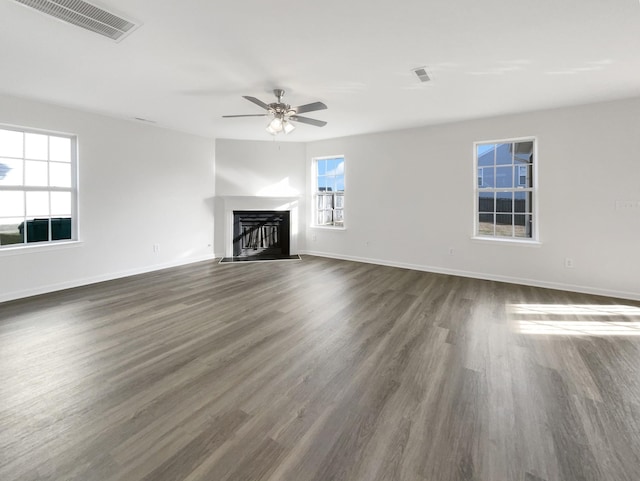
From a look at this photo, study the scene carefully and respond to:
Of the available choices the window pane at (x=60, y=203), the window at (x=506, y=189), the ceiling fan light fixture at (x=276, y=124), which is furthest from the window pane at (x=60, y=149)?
the window at (x=506, y=189)

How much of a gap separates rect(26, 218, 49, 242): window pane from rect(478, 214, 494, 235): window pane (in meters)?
6.91

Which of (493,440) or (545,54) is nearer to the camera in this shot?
(493,440)

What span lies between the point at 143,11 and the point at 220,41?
0.59m

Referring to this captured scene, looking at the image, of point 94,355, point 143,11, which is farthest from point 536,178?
point 94,355

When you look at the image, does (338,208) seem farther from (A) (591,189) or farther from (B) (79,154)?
(B) (79,154)

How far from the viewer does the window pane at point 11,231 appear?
3.91 metres

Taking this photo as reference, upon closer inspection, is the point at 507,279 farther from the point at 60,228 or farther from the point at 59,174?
the point at 59,174

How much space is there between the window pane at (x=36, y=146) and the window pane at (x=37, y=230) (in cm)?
90

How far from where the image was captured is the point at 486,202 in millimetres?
5070

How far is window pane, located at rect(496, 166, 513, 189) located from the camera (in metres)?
4.84

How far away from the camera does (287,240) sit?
6848mm

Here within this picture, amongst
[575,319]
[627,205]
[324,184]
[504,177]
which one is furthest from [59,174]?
[627,205]

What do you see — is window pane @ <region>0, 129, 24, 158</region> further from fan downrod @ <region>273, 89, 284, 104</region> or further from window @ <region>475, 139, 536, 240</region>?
window @ <region>475, 139, 536, 240</region>

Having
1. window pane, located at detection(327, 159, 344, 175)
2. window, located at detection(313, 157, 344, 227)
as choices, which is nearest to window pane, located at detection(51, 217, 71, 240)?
window, located at detection(313, 157, 344, 227)
